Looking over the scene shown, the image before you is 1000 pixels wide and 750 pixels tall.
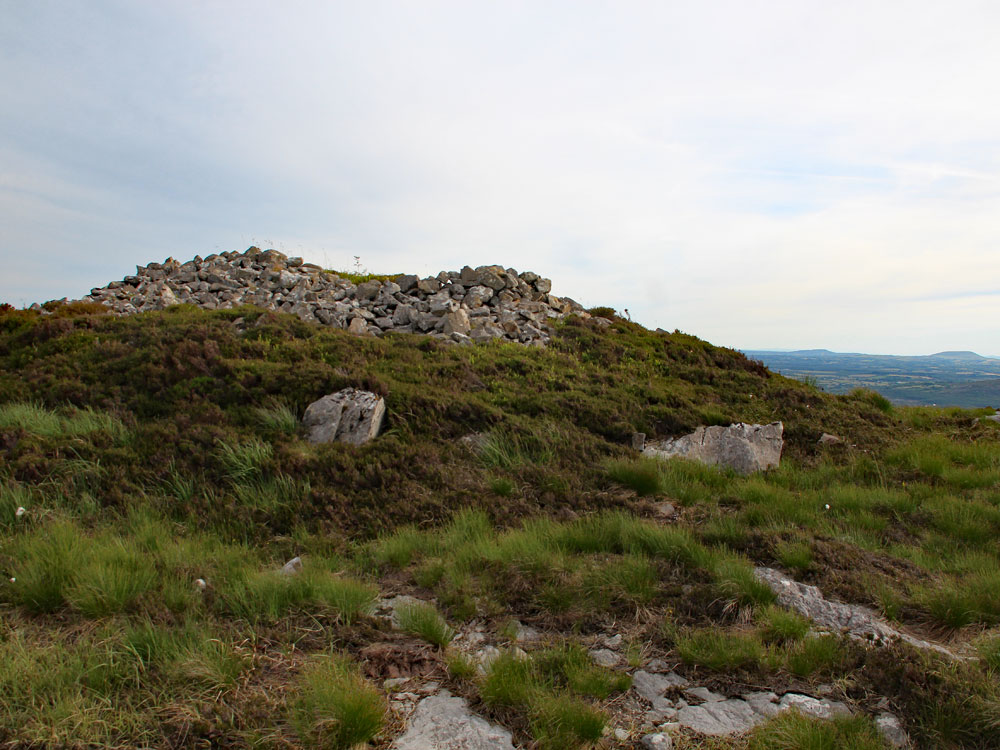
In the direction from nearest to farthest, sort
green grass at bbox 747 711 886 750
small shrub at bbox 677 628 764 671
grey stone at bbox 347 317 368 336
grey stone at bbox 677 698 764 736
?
green grass at bbox 747 711 886 750 → grey stone at bbox 677 698 764 736 → small shrub at bbox 677 628 764 671 → grey stone at bbox 347 317 368 336

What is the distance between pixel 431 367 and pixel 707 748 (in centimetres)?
785

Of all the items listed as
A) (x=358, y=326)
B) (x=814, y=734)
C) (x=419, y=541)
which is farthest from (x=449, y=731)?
(x=358, y=326)

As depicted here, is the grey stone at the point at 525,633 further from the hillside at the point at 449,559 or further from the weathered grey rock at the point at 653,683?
the weathered grey rock at the point at 653,683

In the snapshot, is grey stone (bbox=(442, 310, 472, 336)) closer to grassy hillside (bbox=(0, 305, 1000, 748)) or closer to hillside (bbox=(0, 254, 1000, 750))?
grassy hillside (bbox=(0, 305, 1000, 748))

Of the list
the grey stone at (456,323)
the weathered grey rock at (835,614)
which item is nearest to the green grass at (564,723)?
the weathered grey rock at (835,614)

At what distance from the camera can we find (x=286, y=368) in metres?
9.15

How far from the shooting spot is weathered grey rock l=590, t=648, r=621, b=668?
3.84 m

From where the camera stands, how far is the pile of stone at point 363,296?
1417 centimetres

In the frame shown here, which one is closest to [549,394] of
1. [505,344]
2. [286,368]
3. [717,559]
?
[505,344]

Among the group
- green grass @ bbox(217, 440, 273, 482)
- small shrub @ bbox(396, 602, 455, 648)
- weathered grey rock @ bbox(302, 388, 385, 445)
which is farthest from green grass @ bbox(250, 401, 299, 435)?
small shrub @ bbox(396, 602, 455, 648)

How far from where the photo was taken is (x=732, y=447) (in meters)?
8.56

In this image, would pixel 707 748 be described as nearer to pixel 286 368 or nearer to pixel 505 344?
pixel 286 368

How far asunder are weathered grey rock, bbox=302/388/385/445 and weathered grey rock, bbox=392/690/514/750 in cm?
469

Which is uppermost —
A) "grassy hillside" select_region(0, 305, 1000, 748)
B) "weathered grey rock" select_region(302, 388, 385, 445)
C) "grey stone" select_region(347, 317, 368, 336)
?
"grey stone" select_region(347, 317, 368, 336)
